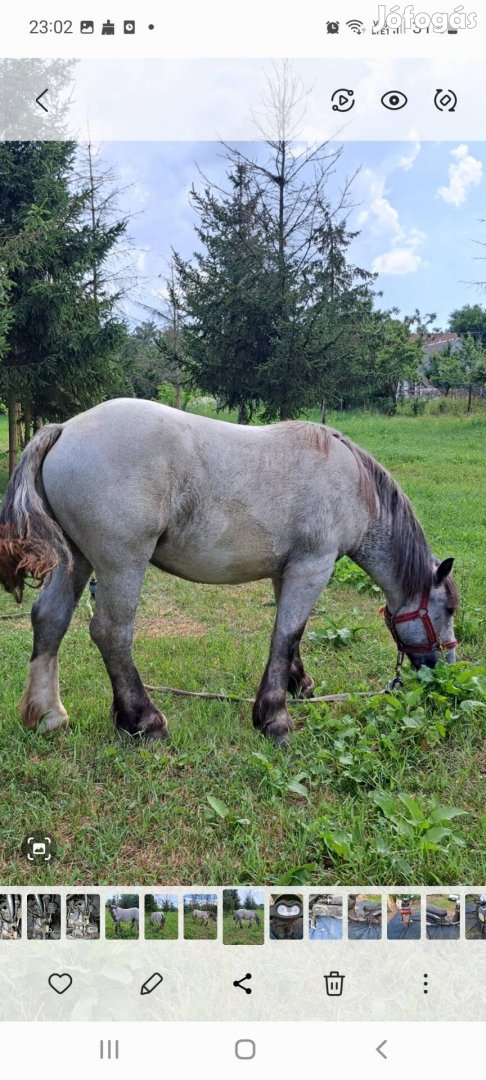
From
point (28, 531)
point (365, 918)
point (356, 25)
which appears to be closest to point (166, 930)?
point (365, 918)

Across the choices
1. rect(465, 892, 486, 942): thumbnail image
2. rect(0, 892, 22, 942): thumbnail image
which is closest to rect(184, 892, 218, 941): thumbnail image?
rect(0, 892, 22, 942): thumbnail image

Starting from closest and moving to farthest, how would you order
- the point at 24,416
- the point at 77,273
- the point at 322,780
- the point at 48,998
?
the point at 48,998 < the point at 322,780 < the point at 77,273 < the point at 24,416

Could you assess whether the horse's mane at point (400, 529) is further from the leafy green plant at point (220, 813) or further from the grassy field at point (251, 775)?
the leafy green plant at point (220, 813)

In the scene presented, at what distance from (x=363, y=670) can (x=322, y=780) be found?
1.67m

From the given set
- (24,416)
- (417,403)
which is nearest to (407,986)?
(24,416)

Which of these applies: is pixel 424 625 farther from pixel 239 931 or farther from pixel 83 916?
pixel 83 916

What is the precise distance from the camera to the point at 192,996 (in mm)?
1564

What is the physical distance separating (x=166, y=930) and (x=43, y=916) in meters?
0.33

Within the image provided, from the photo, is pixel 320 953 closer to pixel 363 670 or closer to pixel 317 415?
pixel 363 670

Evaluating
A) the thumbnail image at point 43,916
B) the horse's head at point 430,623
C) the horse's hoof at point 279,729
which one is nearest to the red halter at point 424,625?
the horse's head at point 430,623

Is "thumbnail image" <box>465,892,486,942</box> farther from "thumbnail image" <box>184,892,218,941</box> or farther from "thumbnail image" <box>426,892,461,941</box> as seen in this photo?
"thumbnail image" <box>184,892,218,941</box>

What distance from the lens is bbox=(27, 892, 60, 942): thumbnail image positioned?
62.7 inches

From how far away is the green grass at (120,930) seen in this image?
159 cm

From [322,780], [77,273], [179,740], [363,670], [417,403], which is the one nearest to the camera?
[322,780]
